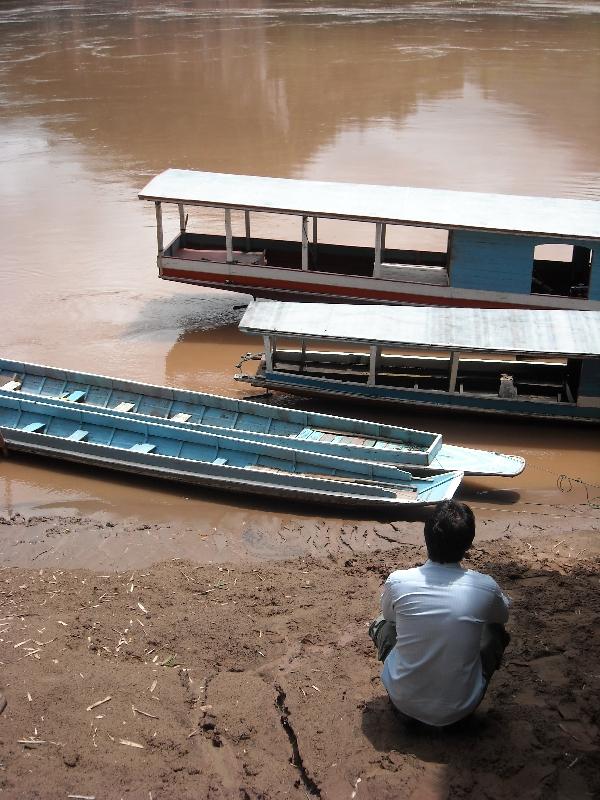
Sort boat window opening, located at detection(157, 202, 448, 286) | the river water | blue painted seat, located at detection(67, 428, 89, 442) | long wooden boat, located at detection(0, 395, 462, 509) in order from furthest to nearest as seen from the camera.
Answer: boat window opening, located at detection(157, 202, 448, 286), the river water, blue painted seat, located at detection(67, 428, 89, 442), long wooden boat, located at detection(0, 395, 462, 509)

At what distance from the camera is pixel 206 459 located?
10.3 m

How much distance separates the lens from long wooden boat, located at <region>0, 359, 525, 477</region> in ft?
32.3

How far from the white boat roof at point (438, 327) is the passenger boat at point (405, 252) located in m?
1.36

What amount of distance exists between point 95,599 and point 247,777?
2.86 meters

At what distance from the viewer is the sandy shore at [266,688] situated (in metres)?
4.75

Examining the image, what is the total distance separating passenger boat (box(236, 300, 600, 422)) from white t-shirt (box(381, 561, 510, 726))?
20.8 feet

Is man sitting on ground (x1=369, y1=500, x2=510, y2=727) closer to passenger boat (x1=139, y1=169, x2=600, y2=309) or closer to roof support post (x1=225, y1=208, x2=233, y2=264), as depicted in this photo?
passenger boat (x1=139, y1=169, x2=600, y2=309)

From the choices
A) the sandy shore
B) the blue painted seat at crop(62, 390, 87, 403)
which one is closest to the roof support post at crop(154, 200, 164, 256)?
the blue painted seat at crop(62, 390, 87, 403)

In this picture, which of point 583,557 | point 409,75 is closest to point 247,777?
point 583,557

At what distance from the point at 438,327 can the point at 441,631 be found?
23.2ft

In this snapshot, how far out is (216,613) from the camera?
7148 mm

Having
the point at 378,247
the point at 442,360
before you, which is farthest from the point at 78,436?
the point at 378,247

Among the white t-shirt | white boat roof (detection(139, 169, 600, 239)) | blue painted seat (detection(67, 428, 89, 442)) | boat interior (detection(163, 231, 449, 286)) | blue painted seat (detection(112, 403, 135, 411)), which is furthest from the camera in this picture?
boat interior (detection(163, 231, 449, 286))

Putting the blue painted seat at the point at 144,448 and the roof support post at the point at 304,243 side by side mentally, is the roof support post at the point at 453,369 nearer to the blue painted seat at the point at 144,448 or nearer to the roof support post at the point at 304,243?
the roof support post at the point at 304,243
